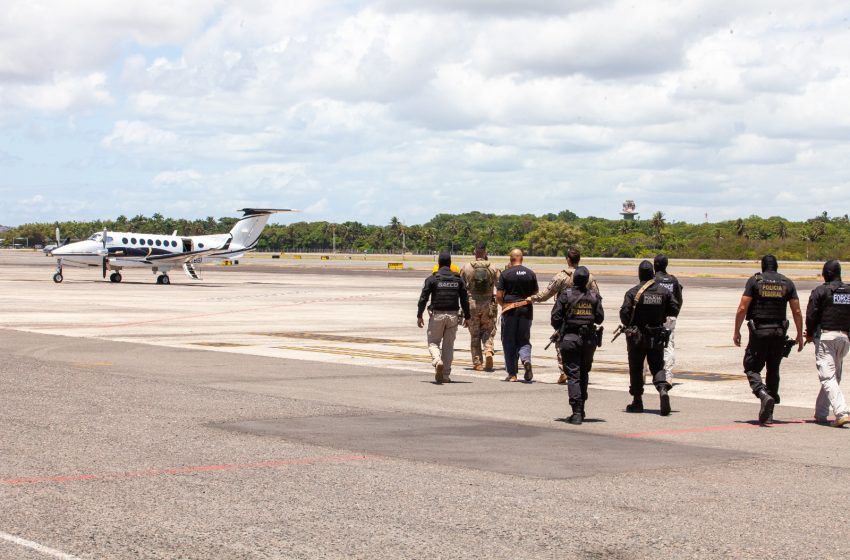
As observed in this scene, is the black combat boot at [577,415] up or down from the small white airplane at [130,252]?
down

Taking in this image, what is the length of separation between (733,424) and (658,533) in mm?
5999

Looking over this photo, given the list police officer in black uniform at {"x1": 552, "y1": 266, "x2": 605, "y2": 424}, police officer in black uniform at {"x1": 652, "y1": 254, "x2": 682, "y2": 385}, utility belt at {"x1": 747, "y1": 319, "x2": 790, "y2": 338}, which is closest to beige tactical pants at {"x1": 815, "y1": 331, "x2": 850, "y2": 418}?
utility belt at {"x1": 747, "y1": 319, "x2": 790, "y2": 338}

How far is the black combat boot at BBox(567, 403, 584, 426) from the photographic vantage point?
1294cm

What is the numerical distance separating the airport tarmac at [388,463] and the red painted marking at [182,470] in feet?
0.14

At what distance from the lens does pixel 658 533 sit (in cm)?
751

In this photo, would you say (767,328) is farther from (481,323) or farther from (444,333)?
(481,323)

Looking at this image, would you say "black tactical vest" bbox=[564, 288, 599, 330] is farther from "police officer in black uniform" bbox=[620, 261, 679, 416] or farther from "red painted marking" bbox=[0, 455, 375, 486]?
"red painted marking" bbox=[0, 455, 375, 486]

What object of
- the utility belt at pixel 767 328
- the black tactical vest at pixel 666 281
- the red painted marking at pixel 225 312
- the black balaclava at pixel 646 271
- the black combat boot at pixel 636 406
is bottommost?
the red painted marking at pixel 225 312

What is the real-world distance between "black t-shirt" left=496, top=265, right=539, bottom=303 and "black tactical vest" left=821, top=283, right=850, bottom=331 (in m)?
5.71

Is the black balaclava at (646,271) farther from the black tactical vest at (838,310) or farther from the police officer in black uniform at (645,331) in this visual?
the black tactical vest at (838,310)

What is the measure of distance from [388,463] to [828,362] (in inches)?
251

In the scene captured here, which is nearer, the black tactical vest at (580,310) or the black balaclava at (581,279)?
the black tactical vest at (580,310)

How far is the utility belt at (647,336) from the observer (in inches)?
548

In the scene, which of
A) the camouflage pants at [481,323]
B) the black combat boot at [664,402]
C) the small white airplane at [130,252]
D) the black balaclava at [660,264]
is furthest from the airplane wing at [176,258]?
the black combat boot at [664,402]
